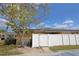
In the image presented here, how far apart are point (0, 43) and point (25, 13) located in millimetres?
467

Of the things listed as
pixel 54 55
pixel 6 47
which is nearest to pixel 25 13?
pixel 6 47

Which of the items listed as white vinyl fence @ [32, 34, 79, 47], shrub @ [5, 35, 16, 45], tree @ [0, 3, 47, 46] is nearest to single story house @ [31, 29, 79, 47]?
white vinyl fence @ [32, 34, 79, 47]

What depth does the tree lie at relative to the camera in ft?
7.42

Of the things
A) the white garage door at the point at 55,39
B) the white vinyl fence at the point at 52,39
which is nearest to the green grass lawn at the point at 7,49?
the white vinyl fence at the point at 52,39

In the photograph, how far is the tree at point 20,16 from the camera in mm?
→ 2262

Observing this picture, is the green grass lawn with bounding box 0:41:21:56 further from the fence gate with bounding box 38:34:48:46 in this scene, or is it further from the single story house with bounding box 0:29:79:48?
the fence gate with bounding box 38:34:48:46

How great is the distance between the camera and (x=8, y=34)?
2244mm

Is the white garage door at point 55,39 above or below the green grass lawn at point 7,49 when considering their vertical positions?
above

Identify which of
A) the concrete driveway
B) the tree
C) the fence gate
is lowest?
the concrete driveway

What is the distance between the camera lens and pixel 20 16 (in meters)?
2.27

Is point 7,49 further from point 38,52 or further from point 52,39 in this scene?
point 52,39

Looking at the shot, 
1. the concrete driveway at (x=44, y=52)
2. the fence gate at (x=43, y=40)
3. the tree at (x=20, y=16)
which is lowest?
the concrete driveway at (x=44, y=52)

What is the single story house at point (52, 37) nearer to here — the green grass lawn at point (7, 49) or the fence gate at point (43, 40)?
the fence gate at point (43, 40)

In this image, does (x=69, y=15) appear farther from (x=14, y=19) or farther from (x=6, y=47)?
(x=6, y=47)
